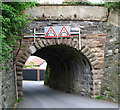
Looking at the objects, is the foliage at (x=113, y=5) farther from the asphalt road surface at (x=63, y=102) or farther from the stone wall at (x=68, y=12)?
the asphalt road surface at (x=63, y=102)

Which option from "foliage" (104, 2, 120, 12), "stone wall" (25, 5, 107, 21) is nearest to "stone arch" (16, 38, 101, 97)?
"stone wall" (25, 5, 107, 21)

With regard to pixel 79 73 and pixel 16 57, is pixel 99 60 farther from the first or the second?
pixel 16 57

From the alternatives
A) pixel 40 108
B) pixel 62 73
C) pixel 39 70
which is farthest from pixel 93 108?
pixel 39 70

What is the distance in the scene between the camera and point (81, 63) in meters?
11.4

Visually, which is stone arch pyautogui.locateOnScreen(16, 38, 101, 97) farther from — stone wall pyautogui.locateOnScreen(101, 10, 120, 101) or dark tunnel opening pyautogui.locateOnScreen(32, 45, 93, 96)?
stone wall pyautogui.locateOnScreen(101, 10, 120, 101)

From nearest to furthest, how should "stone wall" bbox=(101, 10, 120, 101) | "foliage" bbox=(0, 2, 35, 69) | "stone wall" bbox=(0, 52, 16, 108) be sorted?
"stone wall" bbox=(0, 52, 16, 108), "foliage" bbox=(0, 2, 35, 69), "stone wall" bbox=(101, 10, 120, 101)

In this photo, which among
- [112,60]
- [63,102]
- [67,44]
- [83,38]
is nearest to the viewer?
[63,102]

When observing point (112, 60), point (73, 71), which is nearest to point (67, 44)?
point (112, 60)

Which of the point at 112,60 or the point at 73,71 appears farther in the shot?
the point at 73,71

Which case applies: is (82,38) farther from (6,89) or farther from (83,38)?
(6,89)

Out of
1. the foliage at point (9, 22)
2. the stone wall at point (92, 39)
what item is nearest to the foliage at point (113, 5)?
the stone wall at point (92, 39)

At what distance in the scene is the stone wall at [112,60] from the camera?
8.98 metres

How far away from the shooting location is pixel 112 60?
9.42m

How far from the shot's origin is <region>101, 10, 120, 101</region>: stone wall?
8.98 m
